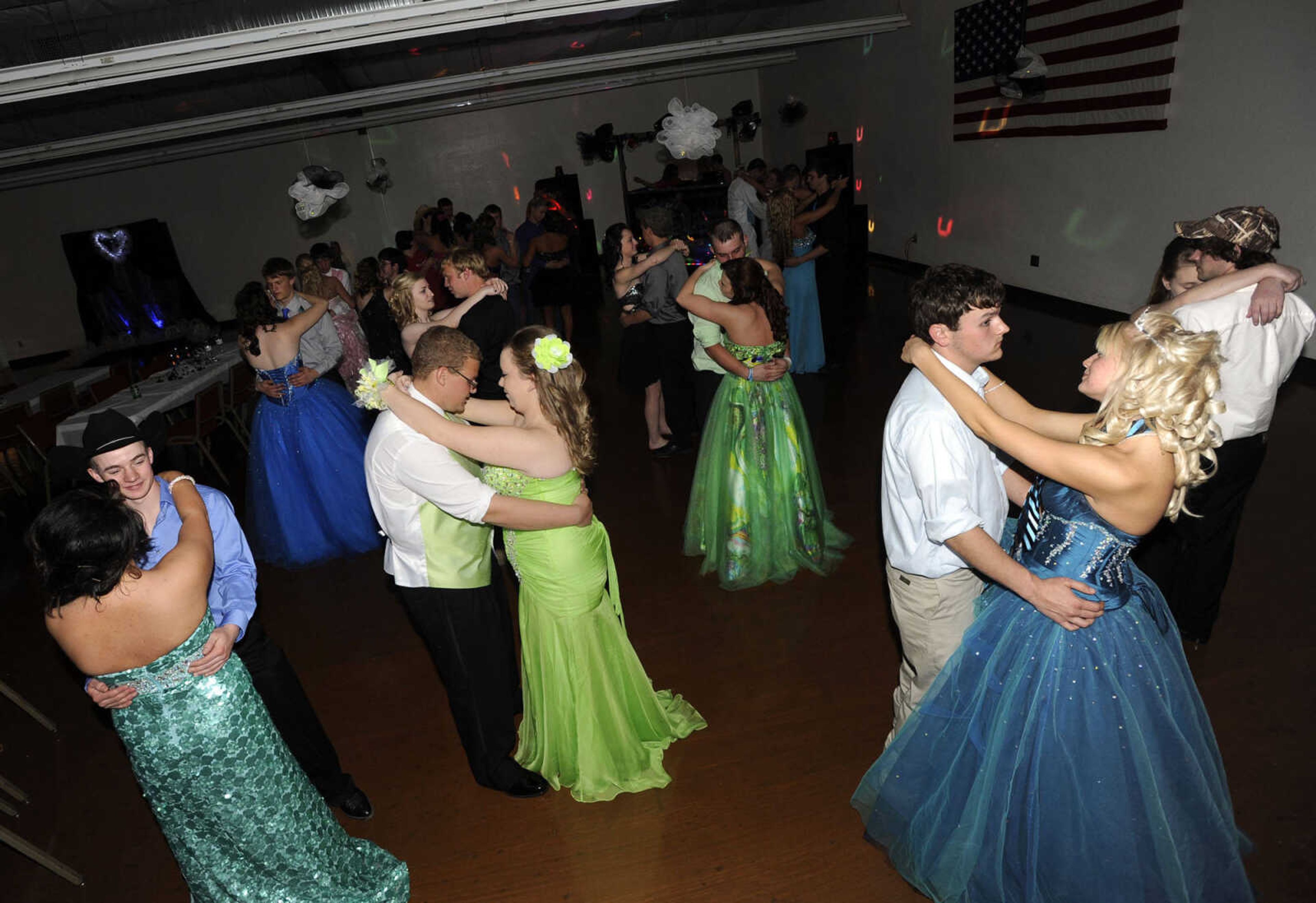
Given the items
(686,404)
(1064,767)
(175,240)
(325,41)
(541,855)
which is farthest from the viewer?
(175,240)

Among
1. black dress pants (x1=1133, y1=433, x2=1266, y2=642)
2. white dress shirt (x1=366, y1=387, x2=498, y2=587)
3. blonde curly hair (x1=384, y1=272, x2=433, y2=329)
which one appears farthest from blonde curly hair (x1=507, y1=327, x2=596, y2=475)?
black dress pants (x1=1133, y1=433, x2=1266, y2=642)

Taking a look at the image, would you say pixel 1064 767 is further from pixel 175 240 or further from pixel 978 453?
pixel 175 240

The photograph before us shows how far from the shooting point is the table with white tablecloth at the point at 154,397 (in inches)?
220

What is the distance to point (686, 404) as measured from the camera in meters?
5.45

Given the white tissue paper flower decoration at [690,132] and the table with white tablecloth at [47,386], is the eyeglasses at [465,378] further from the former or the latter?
the table with white tablecloth at [47,386]

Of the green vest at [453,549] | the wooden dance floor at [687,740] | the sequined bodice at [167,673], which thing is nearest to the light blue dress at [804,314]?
the wooden dance floor at [687,740]

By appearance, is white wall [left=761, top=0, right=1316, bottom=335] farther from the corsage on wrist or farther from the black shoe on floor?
the corsage on wrist

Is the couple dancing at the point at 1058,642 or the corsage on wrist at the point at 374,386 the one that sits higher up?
the corsage on wrist at the point at 374,386

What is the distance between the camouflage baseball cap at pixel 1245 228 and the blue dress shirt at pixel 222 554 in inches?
126

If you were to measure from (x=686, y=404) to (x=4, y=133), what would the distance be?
10.1 metres

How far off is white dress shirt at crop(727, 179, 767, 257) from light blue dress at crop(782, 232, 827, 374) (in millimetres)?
1188

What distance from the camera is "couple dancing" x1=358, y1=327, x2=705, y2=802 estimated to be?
215 cm

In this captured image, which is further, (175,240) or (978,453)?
(175,240)

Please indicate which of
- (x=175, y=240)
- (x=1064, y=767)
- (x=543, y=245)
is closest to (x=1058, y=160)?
(x=543, y=245)
